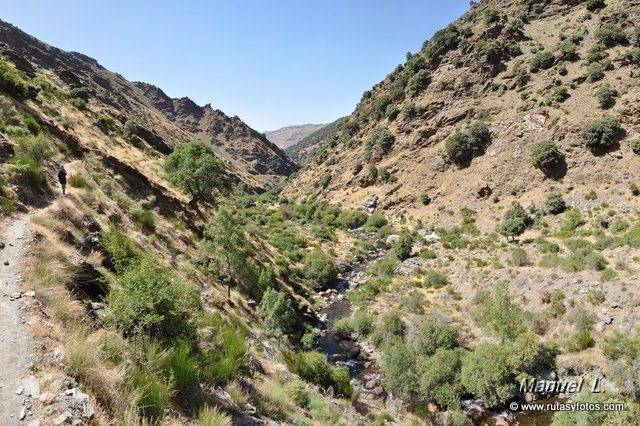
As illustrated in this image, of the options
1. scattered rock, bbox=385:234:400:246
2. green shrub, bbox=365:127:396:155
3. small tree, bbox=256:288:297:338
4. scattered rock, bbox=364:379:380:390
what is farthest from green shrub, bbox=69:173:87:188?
green shrub, bbox=365:127:396:155

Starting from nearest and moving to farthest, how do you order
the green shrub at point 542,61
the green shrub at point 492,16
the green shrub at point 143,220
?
1. the green shrub at point 143,220
2. the green shrub at point 542,61
3. the green shrub at point 492,16

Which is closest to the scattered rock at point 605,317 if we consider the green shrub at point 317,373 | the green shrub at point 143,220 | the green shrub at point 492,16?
the green shrub at point 317,373

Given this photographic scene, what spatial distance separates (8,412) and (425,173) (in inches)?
2347

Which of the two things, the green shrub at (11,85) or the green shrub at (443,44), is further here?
the green shrub at (443,44)

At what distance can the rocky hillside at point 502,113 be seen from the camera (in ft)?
144

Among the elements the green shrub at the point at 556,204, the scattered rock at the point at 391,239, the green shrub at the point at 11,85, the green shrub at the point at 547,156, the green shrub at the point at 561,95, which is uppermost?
the green shrub at the point at 561,95

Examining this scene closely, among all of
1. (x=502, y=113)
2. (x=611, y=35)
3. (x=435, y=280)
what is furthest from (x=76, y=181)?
(x=611, y=35)

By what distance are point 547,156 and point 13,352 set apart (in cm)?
5183

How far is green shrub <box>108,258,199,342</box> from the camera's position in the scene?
691 centimetres

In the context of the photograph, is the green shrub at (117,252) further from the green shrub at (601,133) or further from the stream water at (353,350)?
the green shrub at (601,133)

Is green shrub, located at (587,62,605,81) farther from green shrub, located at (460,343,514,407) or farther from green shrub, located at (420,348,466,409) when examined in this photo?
green shrub, located at (420,348,466,409)

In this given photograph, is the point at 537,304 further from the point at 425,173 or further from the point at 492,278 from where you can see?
the point at 425,173

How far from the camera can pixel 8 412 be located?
4.48 m

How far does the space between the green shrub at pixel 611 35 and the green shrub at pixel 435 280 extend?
47602mm
